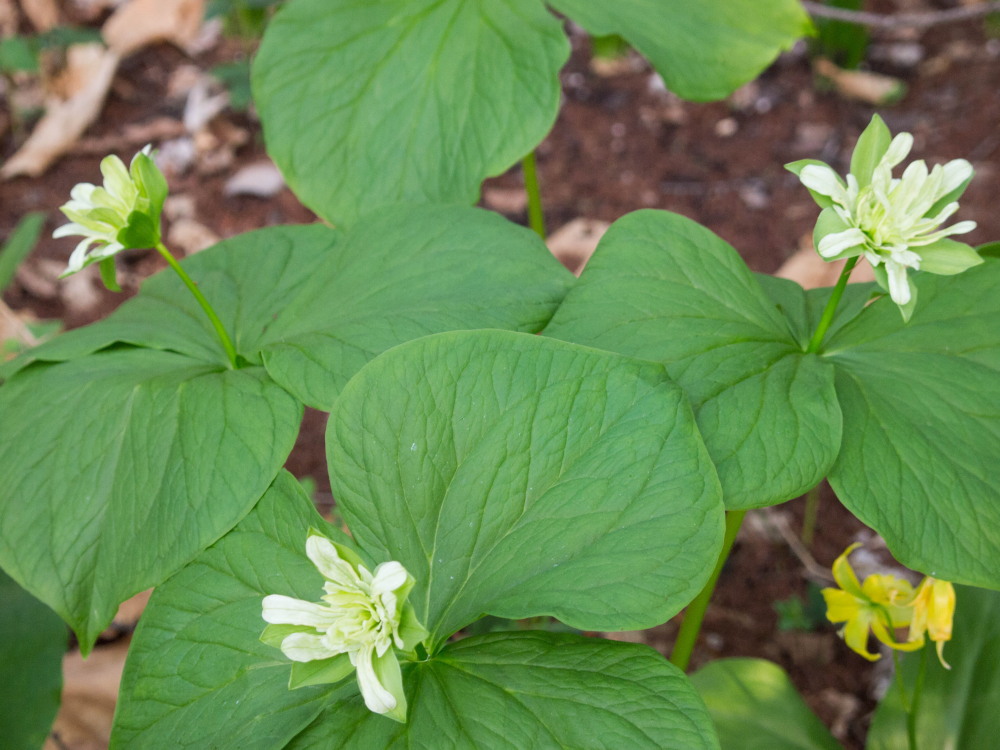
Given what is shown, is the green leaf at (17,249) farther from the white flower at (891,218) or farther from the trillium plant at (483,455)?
the white flower at (891,218)

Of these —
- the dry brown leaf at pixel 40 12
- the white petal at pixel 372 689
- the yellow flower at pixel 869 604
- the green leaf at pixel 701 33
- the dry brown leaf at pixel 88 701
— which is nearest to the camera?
the white petal at pixel 372 689

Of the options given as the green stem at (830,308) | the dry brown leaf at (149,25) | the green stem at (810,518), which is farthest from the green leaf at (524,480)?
the dry brown leaf at (149,25)

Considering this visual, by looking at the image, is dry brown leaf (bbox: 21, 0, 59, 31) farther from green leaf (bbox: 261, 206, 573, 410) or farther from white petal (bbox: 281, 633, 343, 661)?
white petal (bbox: 281, 633, 343, 661)

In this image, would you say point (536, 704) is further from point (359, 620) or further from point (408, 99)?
point (408, 99)

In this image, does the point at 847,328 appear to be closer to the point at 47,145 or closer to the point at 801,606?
A: the point at 801,606

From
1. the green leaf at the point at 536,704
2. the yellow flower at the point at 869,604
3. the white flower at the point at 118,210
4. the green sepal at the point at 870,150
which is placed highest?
the white flower at the point at 118,210

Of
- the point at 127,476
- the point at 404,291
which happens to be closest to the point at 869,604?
the point at 404,291

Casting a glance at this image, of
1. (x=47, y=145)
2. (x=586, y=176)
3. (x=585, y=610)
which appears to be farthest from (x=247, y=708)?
(x=47, y=145)
